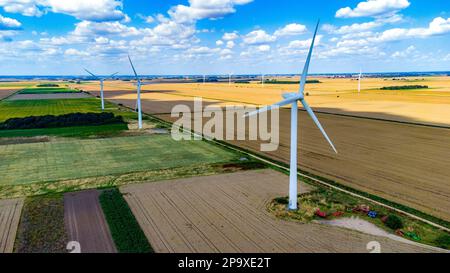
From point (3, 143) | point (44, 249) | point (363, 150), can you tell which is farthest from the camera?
point (3, 143)

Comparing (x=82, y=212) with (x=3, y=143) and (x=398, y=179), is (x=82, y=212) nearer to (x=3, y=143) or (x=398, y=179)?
(x=398, y=179)

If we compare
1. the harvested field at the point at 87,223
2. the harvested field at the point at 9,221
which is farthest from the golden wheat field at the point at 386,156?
the harvested field at the point at 9,221

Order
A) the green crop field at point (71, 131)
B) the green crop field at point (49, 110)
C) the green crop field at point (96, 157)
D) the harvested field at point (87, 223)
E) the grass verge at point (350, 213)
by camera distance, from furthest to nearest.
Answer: the green crop field at point (49, 110) < the green crop field at point (71, 131) < the green crop field at point (96, 157) < the grass verge at point (350, 213) < the harvested field at point (87, 223)

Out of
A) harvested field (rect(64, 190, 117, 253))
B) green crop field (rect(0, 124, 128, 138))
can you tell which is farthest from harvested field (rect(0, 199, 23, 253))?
green crop field (rect(0, 124, 128, 138))

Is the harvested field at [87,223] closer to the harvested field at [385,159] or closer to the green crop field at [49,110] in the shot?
the harvested field at [385,159]
